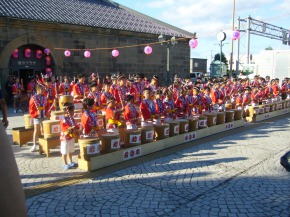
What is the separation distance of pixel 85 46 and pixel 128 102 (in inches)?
438

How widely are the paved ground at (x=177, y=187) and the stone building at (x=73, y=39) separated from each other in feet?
31.5

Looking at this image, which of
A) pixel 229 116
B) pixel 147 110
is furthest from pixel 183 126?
pixel 229 116

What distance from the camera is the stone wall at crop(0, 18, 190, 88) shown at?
1444 centimetres

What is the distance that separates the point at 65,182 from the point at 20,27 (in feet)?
40.0

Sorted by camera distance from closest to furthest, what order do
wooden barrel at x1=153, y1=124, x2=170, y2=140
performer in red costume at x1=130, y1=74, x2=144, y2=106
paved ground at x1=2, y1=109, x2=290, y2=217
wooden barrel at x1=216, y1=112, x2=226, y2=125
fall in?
paved ground at x1=2, y1=109, x2=290, y2=217, wooden barrel at x1=153, y1=124, x2=170, y2=140, wooden barrel at x1=216, y1=112, x2=226, y2=125, performer in red costume at x1=130, y1=74, x2=144, y2=106

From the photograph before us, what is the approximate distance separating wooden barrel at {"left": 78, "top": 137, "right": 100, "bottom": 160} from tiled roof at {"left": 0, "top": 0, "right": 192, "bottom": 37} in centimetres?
1122

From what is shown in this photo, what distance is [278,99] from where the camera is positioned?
50.4ft

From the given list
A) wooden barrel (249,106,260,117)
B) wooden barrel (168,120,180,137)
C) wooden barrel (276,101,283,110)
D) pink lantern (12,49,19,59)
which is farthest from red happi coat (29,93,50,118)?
wooden barrel (276,101,283,110)

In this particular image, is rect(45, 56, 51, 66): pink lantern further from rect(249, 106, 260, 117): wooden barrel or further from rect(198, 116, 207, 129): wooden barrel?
rect(249, 106, 260, 117): wooden barrel

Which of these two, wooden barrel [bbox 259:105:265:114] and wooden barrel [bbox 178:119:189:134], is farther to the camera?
wooden barrel [bbox 259:105:265:114]

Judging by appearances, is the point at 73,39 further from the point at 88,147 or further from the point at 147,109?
the point at 88,147

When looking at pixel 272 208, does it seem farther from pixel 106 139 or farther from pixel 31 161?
pixel 31 161

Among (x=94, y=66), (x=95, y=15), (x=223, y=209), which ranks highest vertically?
(x=95, y=15)

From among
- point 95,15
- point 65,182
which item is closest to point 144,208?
point 65,182
